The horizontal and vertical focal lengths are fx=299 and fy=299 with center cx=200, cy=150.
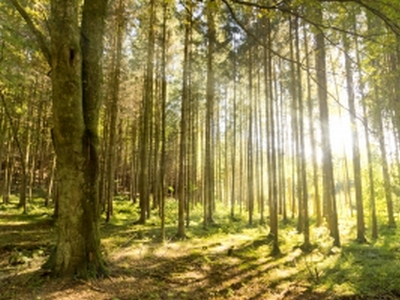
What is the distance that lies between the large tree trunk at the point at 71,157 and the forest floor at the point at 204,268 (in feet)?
1.17

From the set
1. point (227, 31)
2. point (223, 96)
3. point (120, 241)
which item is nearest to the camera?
point (120, 241)

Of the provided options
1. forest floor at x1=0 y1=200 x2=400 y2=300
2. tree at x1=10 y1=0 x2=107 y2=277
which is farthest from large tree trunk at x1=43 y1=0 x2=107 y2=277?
forest floor at x1=0 y1=200 x2=400 y2=300

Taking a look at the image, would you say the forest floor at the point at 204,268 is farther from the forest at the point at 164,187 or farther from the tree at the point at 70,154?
the tree at the point at 70,154

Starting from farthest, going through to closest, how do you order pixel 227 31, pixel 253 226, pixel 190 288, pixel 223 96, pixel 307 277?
1. pixel 223 96
2. pixel 253 226
3. pixel 227 31
4. pixel 307 277
5. pixel 190 288

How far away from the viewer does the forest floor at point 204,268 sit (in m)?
4.96

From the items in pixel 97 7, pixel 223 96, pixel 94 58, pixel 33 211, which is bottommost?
pixel 33 211

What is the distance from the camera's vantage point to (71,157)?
480cm

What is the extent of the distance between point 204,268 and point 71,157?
14.9 feet

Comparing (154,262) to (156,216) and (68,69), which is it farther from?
(156,216)

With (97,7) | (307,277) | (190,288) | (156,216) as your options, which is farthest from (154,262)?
(156,216)

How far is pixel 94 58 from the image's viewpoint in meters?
5.36

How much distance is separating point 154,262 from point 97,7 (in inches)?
231

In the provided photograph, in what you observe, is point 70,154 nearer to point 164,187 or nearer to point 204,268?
point 204,268

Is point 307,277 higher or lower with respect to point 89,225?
lower
